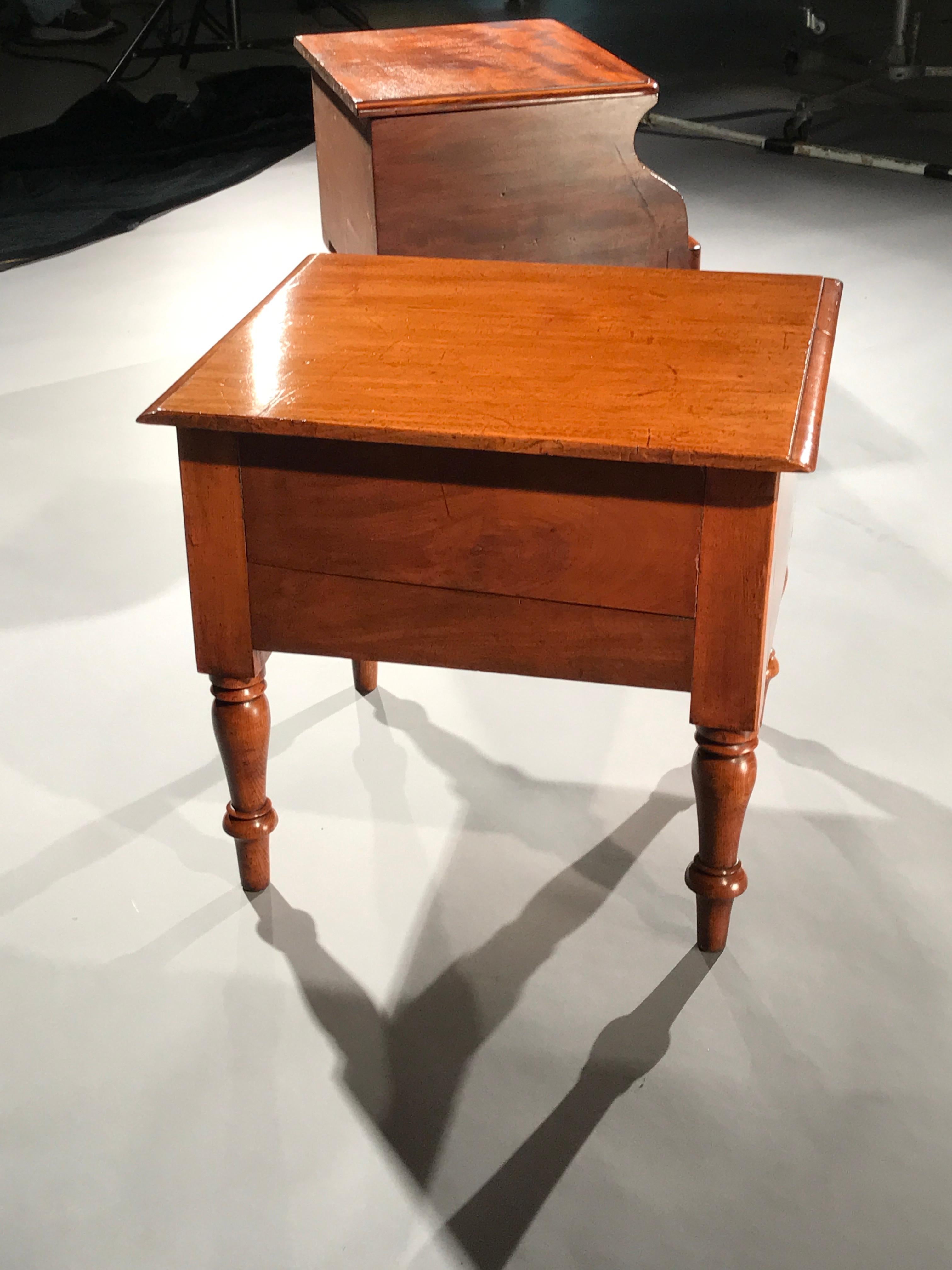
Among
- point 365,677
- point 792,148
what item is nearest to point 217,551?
point 365,677

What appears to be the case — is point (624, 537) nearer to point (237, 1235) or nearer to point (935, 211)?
point (237, 1235)

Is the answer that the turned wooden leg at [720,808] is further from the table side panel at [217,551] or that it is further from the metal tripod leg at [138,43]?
the metal tripod leg at [138,43]

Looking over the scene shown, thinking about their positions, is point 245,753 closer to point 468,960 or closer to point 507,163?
point 468,960

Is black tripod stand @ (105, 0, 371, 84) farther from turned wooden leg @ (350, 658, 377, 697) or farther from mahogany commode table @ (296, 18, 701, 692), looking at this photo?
turned wooden leg @ (350, 658, 377, 697)

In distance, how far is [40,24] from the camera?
20.3 ft

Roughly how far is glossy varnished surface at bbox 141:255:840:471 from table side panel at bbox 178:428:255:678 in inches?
2.0

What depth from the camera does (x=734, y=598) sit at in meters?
1.07

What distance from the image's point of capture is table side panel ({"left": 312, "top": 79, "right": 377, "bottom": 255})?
187 centimetres

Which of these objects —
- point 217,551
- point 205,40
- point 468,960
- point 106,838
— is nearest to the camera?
point 217,551

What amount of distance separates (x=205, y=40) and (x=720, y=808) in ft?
19.6

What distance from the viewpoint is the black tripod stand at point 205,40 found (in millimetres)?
4977

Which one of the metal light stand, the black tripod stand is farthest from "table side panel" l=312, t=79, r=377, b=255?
the black tripod stand

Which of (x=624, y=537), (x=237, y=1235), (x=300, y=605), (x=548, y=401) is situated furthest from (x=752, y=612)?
(x=237, y=1235)

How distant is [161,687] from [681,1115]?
91cm
